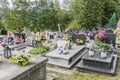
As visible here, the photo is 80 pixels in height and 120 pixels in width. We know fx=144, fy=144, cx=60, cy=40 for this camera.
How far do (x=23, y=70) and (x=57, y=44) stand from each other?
4.90m

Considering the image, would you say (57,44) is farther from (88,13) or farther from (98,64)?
(88,13)

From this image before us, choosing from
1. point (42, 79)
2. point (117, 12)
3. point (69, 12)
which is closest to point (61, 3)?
point (69, 12)

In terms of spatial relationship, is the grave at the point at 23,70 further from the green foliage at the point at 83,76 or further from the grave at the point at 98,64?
the grave at the point at 98,64

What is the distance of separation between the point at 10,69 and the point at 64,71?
290 cm

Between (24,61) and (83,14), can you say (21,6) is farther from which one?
(24,61)

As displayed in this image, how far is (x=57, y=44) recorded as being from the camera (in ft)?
28.2

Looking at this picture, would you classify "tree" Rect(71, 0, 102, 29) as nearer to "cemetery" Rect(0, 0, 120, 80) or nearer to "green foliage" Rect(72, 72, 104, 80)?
"cemetery" Rect(0, 0, 120, 80)

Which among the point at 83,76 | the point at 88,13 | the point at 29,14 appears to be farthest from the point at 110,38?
the point at 29,14

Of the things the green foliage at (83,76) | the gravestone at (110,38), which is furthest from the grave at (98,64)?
the gravestone at (110,38)

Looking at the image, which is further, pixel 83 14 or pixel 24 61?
pixel 83 14

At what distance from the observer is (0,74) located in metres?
3.66

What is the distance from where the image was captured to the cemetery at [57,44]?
452 centimetres

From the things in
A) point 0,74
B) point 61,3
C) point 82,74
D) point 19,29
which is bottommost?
point 82,74

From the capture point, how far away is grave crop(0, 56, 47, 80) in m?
3.57
